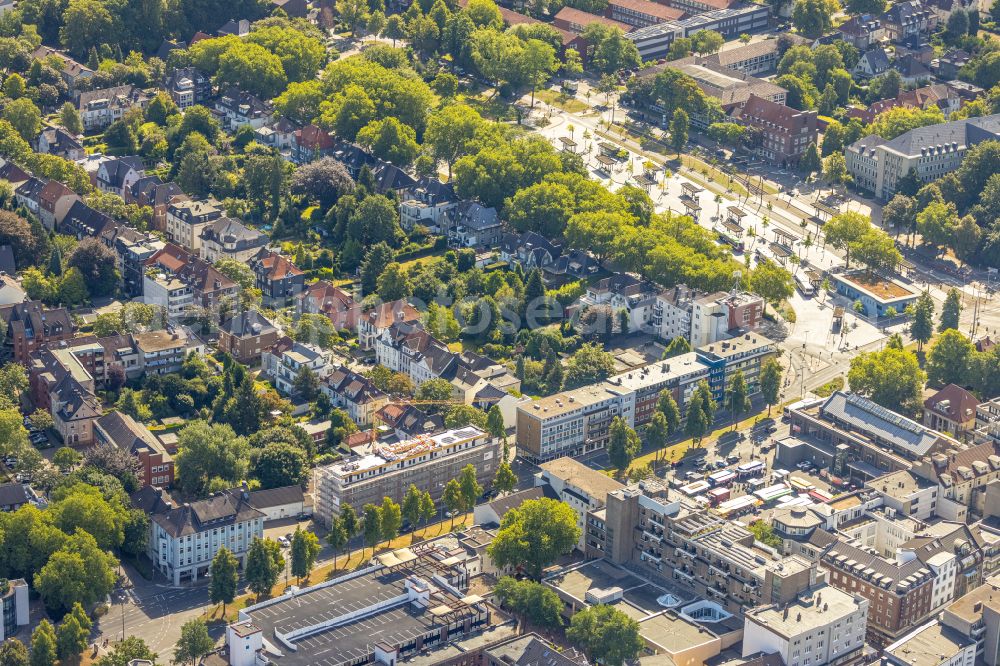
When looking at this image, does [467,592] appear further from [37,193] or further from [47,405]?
[37,193]

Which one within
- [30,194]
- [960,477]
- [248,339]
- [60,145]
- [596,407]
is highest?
[30,194]

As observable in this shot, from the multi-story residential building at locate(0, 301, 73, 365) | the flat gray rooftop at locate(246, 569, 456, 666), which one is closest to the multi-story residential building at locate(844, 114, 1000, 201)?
the multi-story residential building at locate(0, 301, 73, 365)

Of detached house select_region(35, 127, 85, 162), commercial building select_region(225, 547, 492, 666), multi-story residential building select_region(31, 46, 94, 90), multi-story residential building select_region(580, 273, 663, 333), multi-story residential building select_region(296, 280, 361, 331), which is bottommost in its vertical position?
multi-story residential building select_region(580, 273, 663, 333)

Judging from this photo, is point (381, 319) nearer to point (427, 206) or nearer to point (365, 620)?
point (427, 206)

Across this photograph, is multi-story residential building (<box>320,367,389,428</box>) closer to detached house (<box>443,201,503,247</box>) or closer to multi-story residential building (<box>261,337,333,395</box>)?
multi-story residential building (<box>261,337,333,395</box>)

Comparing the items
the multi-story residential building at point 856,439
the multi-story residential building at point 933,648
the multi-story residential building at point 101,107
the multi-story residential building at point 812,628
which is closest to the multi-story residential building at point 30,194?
the multi-story residential building at point 101,107

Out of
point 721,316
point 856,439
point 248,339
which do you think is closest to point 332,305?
point 248,339
